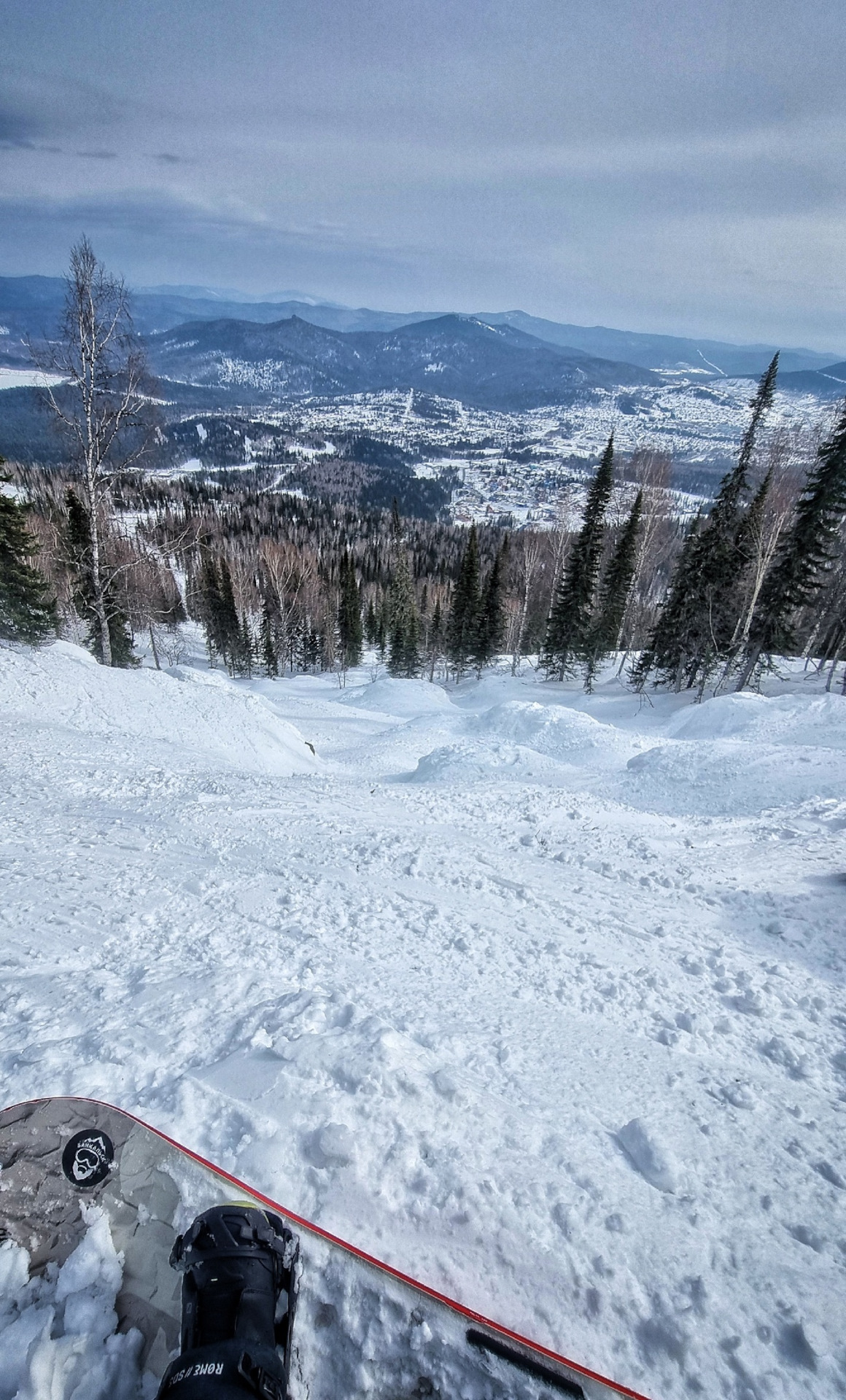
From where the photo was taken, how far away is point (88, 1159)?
115 inches

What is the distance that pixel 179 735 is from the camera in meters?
13.9

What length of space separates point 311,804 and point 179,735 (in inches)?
270

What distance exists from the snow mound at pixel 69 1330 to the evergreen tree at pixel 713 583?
2959cm

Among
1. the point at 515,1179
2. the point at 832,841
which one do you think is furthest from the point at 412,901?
the point at 832,841

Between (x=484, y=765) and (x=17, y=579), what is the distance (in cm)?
2739

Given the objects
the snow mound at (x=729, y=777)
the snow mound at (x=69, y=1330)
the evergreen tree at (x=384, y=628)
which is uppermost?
the snow mound at (x=69, y=1330)

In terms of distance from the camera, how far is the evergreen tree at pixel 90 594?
42.7ft

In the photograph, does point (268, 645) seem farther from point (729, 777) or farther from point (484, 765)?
point (729, 777)

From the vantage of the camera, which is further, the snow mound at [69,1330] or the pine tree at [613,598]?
the pine tree at [613,598]

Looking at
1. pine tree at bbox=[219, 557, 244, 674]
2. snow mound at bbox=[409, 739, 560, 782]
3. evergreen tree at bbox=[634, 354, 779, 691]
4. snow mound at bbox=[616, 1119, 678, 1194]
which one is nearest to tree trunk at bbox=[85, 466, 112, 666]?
snow mound at bbox=[409, 739, 560, 782]

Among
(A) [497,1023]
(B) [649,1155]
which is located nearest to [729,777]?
(A) [497,1023]

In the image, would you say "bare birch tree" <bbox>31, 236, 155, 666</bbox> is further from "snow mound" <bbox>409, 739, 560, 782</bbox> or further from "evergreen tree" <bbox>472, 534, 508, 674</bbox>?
"evergreen tree" <bbox>472, 534, 508, 674</bbox>

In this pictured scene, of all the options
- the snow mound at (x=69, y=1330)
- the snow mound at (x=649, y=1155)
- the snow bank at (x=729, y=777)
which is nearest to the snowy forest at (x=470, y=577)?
the snow bank at (x=729, y=777)

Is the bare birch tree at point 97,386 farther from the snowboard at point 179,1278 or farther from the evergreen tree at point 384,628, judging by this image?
the evergreen tree at point 384,628
